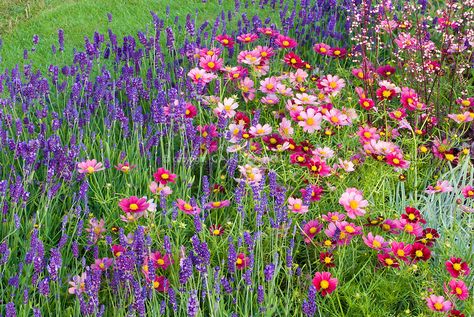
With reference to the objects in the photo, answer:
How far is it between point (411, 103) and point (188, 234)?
1309 millimetres

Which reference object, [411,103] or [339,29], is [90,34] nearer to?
[339,29]

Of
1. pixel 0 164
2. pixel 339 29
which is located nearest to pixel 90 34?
pixel 339 29

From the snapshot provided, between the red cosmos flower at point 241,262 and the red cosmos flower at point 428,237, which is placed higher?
the red cosmos flower at point 241,262

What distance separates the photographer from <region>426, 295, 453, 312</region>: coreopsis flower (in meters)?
2.20

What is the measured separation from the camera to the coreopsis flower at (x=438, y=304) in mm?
2195

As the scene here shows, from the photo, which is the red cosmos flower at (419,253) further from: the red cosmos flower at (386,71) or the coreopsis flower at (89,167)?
the red cosmos flower at (386,71)

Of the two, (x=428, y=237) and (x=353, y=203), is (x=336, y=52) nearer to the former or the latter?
(x=353, y=203)

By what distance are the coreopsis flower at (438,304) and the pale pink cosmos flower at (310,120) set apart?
1.11 meters

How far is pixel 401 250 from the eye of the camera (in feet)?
7.67

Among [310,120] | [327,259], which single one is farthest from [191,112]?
[327,259]

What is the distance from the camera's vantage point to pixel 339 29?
499cm

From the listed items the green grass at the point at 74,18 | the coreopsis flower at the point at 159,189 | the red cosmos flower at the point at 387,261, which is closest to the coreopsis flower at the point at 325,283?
the red cosmos flower at the point at 387,261

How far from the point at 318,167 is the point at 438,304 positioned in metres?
0.80

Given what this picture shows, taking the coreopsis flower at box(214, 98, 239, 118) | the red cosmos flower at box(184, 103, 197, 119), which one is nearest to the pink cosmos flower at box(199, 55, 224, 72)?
the coreopsis flower at box(214, 98, 239, 118)
